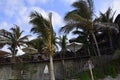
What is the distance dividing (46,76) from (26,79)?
6.92 ft

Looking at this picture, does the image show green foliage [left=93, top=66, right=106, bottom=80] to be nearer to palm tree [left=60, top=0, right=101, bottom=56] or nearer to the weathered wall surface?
the weathered wall surface

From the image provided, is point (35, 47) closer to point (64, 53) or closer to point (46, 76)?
point (64, 53)

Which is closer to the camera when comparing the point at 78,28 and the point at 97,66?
the point at 97,66

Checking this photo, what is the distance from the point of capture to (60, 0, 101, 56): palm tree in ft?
89.1

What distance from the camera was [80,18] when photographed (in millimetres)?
26984

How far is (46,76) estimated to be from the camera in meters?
26.9

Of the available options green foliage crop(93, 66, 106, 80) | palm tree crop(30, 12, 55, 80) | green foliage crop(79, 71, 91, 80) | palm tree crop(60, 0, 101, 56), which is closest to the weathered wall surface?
green foliage crop(93, 66, 106, 80)

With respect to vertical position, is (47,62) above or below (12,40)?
below

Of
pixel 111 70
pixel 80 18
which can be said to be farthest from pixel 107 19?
pixel 111 70

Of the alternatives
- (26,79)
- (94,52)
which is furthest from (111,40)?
(26,79)

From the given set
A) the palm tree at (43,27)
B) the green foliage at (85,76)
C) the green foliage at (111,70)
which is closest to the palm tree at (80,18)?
the green foliage at (111,70)

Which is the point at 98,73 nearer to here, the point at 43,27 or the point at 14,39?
the point at 43,27

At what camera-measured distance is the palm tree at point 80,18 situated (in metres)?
27.2

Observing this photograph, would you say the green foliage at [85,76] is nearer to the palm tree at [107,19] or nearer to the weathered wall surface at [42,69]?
the weathered wall surface at [42,69]
